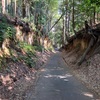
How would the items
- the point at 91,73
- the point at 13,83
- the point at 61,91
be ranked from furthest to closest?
1. the point at 91,73
2. the point at 13,83
3. the point at 61,91

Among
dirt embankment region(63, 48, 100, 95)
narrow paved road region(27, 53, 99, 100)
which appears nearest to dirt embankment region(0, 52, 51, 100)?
narrow paved road region(27, 53, 99, 100)

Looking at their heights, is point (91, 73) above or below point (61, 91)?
above

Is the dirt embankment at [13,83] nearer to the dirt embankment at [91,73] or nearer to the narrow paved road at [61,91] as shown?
the narrow paved road at [61,91]

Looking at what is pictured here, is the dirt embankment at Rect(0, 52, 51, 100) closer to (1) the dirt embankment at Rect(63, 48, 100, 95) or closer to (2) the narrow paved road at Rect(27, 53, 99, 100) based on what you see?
(2) the narrow paved road at Rect(27, 53, 99, 100)

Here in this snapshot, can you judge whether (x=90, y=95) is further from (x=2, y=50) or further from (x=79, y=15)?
(x=79, y=15)

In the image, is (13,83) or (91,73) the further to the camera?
(91,73)

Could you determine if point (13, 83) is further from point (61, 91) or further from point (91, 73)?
point (91, 73)

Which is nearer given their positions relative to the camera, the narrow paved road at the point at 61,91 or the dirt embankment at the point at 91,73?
the narrow paved road at the point at 61,91

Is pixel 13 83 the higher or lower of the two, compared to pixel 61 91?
higher

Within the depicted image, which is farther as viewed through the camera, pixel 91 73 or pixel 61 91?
pixel 91 73

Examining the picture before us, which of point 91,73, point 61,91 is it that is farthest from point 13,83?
point 91,73

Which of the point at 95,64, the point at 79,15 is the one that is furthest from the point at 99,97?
the point at 79,15

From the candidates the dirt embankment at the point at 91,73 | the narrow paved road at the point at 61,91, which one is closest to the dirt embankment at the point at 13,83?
the narrow paved road at the point at 61,91

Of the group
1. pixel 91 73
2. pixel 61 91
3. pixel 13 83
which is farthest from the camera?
pixel 91 73
